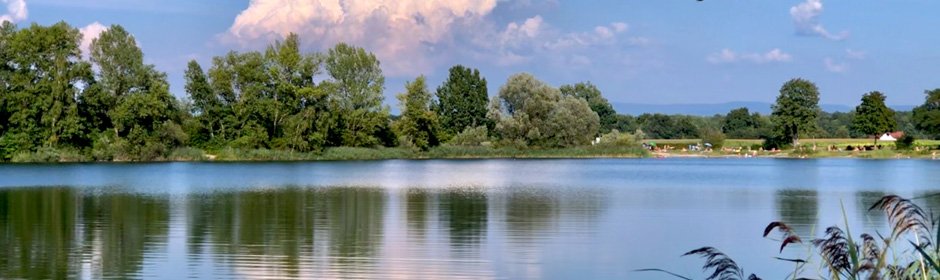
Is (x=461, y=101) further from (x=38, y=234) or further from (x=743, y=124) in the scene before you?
(x=38, y=234)

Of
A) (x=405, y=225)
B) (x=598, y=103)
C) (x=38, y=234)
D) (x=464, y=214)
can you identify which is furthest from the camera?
(x=598, y=103)

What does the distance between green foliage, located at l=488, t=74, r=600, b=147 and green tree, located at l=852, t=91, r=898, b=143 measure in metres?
27.1

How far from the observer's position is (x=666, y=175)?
47.9 metres

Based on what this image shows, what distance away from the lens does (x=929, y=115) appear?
269ft

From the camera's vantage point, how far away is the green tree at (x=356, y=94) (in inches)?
2817

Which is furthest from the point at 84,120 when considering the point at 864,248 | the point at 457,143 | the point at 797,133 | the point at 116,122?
the point at 864,248

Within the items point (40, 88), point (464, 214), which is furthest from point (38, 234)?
point (40, 88)

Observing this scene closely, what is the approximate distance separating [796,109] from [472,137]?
89.0 feet

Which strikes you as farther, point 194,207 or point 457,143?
point 457,143

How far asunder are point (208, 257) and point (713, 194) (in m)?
20.2

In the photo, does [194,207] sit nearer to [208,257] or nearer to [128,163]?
[208,257]

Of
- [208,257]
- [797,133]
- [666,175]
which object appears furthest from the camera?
[797,133]

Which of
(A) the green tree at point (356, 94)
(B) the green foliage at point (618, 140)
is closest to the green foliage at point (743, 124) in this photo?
(B) the green foliage at point (618, 140)

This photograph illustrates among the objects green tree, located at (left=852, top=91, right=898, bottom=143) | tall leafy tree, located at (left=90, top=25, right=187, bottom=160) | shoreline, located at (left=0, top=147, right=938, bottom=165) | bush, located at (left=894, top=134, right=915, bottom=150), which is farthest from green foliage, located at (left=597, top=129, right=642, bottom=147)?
tall leafy tree, located at (left=90, top=25, right=187, bottom=160)
